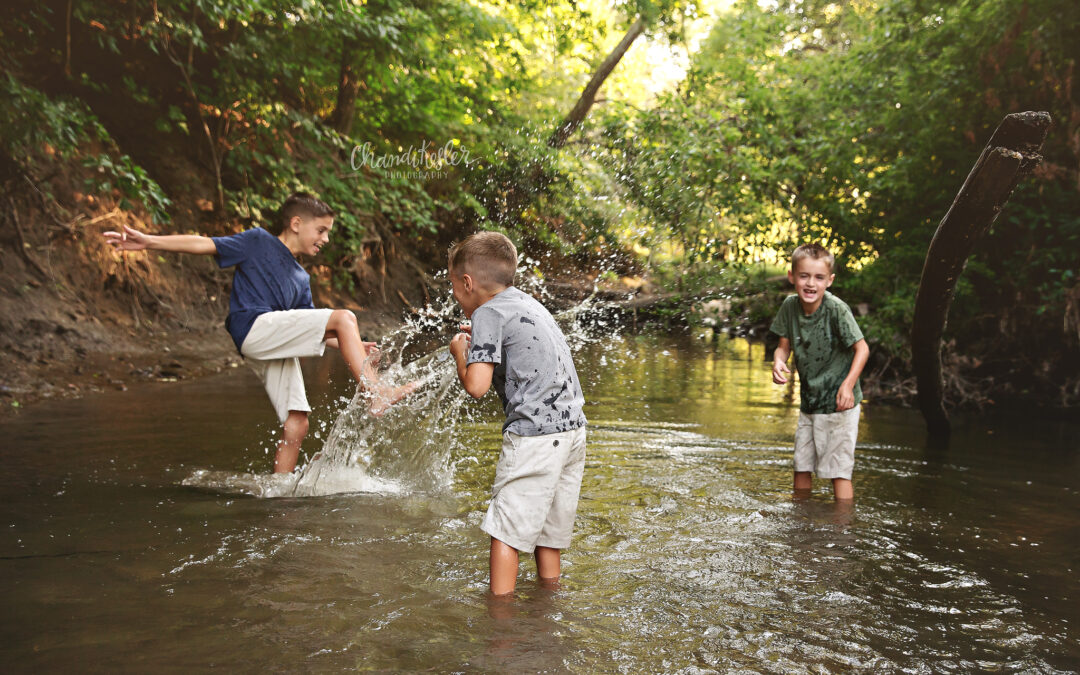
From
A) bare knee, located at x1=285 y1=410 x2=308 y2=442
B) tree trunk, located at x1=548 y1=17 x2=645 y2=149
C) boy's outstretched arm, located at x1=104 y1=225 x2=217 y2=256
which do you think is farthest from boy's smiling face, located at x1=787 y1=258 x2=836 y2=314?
tree trunk, located at x1=548 y1=17 x2=645 y2=149

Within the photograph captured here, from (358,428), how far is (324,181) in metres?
8.99

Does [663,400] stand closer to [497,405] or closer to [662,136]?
[497,405]

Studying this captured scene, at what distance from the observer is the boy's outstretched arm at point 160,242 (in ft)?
15.9

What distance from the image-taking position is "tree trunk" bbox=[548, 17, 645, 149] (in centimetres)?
1861

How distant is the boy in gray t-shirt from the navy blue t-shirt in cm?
208

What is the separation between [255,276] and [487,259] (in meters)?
2.27

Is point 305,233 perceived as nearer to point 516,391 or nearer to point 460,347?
point 460,347

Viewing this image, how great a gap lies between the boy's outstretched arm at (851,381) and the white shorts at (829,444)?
0.27 feet

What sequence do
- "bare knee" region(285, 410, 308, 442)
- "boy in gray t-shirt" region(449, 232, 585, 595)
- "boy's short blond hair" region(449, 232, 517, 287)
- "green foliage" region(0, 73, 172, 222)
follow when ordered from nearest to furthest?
"boy in gray t-shirt" region(449, 232, 585, 595), "boy's short blond hair" region(449, 232, 517, 287), "bare knee" region(285, 410, 308, 442), "green foliage" region(0, 73, 172, 222)

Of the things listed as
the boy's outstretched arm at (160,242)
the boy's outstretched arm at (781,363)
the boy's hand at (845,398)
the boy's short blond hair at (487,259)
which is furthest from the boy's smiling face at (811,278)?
the boy's outstretched arm at (160,242)

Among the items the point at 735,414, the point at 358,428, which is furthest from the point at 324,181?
the point at 358,428

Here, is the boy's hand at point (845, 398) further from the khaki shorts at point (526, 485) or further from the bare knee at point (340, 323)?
the bare knee at point (340, 323)

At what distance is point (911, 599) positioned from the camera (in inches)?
140

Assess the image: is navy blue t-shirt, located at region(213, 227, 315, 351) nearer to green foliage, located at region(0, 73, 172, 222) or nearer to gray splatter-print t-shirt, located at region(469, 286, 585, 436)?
gray splatter-print t-shirt, located at region(469, 286, 585, 436)
